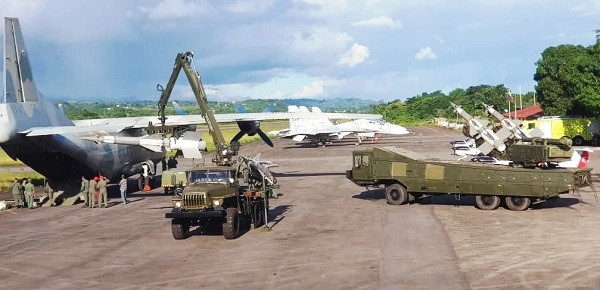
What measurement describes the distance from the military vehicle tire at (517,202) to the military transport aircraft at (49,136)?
13446 millimetres

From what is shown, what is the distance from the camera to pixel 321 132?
7125 centimetres

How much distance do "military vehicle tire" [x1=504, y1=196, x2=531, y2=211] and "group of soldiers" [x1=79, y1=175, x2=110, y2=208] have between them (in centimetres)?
1900

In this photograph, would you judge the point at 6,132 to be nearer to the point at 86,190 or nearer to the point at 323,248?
A: the point at 86,190

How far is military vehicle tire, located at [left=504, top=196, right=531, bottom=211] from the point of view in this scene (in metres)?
25.5

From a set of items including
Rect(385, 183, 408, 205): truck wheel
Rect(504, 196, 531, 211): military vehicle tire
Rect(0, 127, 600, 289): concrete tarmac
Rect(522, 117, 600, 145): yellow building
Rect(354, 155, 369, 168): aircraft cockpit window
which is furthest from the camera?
Rect(522, 117, 600, 145): yellow building

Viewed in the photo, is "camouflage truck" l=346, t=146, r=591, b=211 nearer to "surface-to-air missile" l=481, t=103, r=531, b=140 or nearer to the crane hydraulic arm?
"surface-to-air missile" l=481, t=103, r=531, b=140

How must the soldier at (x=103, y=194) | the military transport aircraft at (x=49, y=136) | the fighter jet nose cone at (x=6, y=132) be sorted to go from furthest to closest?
the soldier at (x=103, y=194) → the military transport aircraft at (x=49, y=136) → the fighter jet nose cone at (x=6, y=132)

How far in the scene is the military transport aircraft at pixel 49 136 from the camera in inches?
1075

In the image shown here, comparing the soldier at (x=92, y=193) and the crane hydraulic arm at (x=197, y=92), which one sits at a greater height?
the crane hydraulic arm at (x=197, y=92)

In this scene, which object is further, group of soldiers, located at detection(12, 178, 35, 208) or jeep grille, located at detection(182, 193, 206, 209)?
group of soldiers, located at detection(12, 178, 35, 208)

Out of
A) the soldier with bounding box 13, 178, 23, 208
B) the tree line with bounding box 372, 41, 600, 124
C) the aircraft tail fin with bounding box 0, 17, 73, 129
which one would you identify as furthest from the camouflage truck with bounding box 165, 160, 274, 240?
the tree line with bounding box 372, 41, 600, 124

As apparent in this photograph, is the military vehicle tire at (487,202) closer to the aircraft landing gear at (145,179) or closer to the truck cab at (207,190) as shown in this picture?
the truck cab at (207,190)

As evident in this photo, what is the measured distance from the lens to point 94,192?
3025 cm

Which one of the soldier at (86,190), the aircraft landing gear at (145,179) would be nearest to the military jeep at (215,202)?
the soldier at (86,190)
